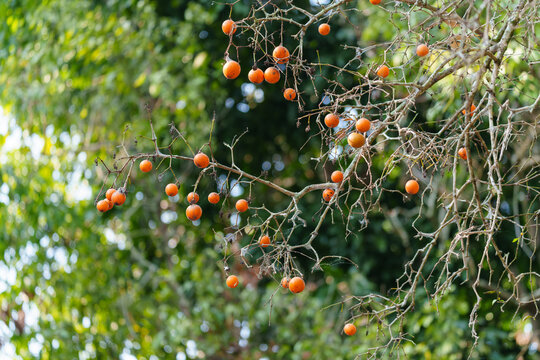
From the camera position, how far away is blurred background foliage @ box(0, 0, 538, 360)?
258cm

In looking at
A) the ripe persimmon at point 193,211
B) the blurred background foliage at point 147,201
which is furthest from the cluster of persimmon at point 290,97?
the blurred background foliage at point 147,201

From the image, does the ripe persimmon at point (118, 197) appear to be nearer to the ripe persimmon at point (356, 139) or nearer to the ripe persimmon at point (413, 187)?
the ripe persimmon at point (356, 139)

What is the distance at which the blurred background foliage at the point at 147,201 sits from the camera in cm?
258

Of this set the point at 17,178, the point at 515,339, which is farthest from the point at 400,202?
the point at 17,178

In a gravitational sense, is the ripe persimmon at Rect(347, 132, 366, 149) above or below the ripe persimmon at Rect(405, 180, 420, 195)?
above

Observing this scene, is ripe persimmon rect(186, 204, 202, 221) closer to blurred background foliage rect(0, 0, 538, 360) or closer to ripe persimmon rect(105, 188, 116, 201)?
ripe persimmon rect(105, 188, 116, 201)

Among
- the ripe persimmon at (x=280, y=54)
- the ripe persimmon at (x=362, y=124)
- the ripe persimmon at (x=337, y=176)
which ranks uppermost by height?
the ripe persimmon at (x=280, y=54)

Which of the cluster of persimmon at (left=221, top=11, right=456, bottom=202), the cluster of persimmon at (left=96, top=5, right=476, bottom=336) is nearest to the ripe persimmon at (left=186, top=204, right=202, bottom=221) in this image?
the cluster of persimmon at (left=96, top=5, right=476, bottom=336)

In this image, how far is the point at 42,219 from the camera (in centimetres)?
284

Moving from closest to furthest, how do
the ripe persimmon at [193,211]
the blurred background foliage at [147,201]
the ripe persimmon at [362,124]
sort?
the ripe persimmon at [362,124] → the ripe persimmon at [193,211] → the blurred background foliage at [147,201]

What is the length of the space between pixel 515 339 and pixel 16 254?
2.07 meters

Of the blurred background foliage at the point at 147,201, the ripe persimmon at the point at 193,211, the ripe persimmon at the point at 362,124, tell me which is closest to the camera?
the ripe persimmon at the point at 362,124

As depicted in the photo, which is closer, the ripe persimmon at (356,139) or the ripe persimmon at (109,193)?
the ripe persimmon at (356,139)

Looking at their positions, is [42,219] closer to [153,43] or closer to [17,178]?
[17,178]
